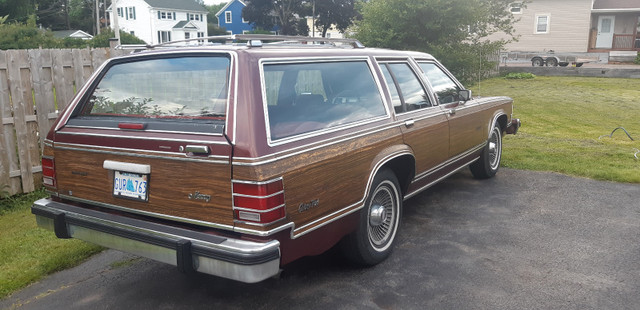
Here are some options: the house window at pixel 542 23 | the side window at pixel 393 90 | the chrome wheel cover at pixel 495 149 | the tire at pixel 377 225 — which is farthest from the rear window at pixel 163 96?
the house window at pixel 542 23

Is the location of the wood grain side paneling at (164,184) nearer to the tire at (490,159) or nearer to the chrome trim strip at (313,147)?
the chrome trim strip at (313,147)

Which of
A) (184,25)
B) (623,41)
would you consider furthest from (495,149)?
(184,25)

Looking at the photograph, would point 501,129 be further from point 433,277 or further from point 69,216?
point 69,216

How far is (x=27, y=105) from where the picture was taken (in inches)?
243

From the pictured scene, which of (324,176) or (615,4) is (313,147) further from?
(615,4)

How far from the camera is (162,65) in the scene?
378 cm

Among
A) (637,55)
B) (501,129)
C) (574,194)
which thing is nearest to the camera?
(574,194)

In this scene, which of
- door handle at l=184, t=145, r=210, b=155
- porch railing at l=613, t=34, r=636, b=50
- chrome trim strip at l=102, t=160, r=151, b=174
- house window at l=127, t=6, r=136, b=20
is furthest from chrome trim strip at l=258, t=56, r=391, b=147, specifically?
house window at l=127, t=6, r=136, b=20

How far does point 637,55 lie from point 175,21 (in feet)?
155

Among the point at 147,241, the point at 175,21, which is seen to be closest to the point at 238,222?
the point at 147,241

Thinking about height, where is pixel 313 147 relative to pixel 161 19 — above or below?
below

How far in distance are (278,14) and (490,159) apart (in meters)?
52.3

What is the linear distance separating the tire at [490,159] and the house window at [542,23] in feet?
96.4

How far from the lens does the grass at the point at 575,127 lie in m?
7.56
